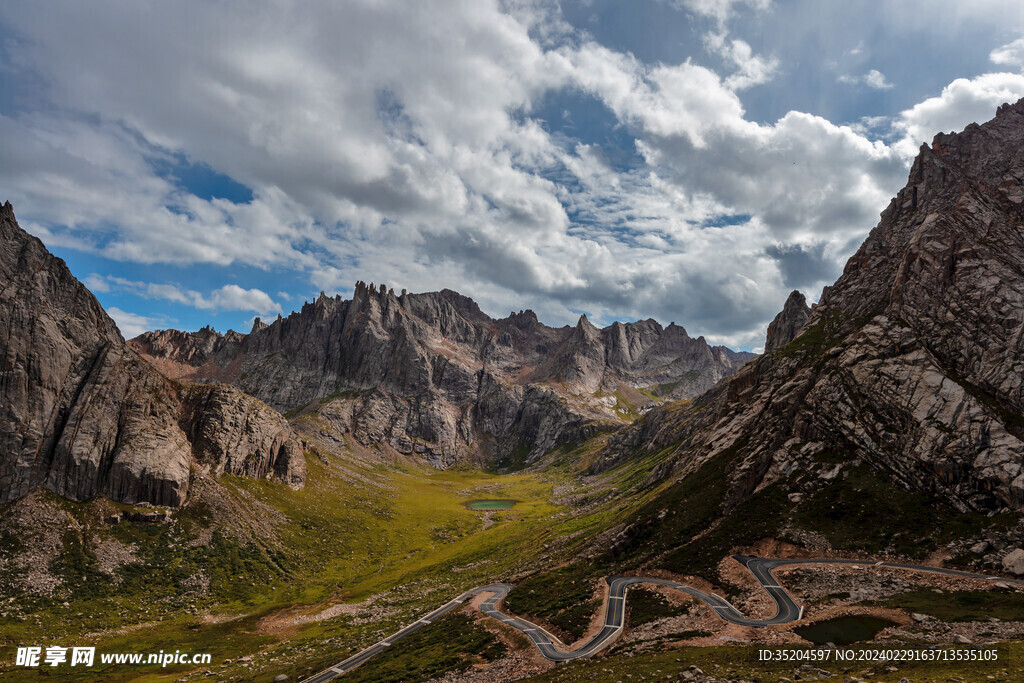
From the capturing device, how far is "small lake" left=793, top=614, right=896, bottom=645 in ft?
150

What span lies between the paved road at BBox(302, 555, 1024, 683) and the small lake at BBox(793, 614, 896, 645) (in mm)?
3856

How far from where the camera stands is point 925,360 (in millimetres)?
84938

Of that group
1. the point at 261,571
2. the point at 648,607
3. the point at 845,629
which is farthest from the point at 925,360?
the point at 261,571

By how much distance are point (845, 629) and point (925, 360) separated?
205ft

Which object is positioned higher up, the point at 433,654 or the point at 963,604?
the point at 963,604

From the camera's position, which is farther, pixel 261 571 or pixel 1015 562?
pixel 261 571

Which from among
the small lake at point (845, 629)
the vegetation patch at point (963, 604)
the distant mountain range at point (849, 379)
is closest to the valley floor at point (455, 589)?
the vegetation patch at point (963, 604)

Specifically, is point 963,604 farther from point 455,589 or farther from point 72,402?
point 72,402

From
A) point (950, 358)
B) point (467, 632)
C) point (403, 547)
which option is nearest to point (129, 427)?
point (403, 547)

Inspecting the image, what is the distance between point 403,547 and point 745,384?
117 meters

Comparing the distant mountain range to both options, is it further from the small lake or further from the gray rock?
the small lake

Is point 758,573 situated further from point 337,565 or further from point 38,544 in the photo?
point 38,544

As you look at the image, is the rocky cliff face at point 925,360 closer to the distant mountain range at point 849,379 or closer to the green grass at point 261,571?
the distant mountain range at point 849,379

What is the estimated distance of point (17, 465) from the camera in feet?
318
